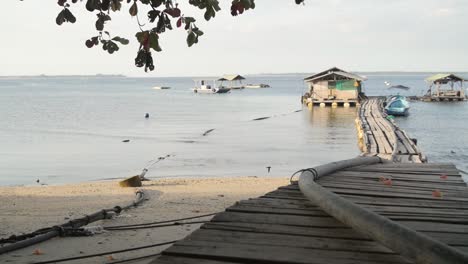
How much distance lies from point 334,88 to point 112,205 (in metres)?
43.5

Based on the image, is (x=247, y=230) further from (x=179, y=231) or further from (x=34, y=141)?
(x=34, y=141)

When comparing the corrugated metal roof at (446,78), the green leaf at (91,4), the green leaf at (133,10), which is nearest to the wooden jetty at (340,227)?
the green leaf at (133,10)

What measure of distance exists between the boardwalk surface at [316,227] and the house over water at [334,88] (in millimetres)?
46516

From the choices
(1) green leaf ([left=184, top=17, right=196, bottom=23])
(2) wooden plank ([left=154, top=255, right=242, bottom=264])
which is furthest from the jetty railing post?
(1) green leaf ([left=184, top=17, right=196, bottom=23])

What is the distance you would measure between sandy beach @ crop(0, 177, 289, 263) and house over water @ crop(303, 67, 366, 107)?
3667cm

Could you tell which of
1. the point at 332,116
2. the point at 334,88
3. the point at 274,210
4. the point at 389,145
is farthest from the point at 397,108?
the point at 274,210

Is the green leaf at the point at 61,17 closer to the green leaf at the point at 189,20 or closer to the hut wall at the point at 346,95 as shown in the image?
the green leaf at the point at 189,20

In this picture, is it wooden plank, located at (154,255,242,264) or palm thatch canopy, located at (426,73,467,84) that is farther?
palm thatch canopy, located at (426,73,467,84)

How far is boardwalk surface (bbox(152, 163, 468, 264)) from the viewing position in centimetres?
275

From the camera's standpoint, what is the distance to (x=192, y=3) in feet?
12.4

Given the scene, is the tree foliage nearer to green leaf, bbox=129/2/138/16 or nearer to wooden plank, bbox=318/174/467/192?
green leaf, bbox=129/2/138/16

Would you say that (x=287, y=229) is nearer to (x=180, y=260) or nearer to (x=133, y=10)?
(x=180, y=260)

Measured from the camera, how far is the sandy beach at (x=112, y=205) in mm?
7328

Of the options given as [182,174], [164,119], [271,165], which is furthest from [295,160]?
[164,119]
